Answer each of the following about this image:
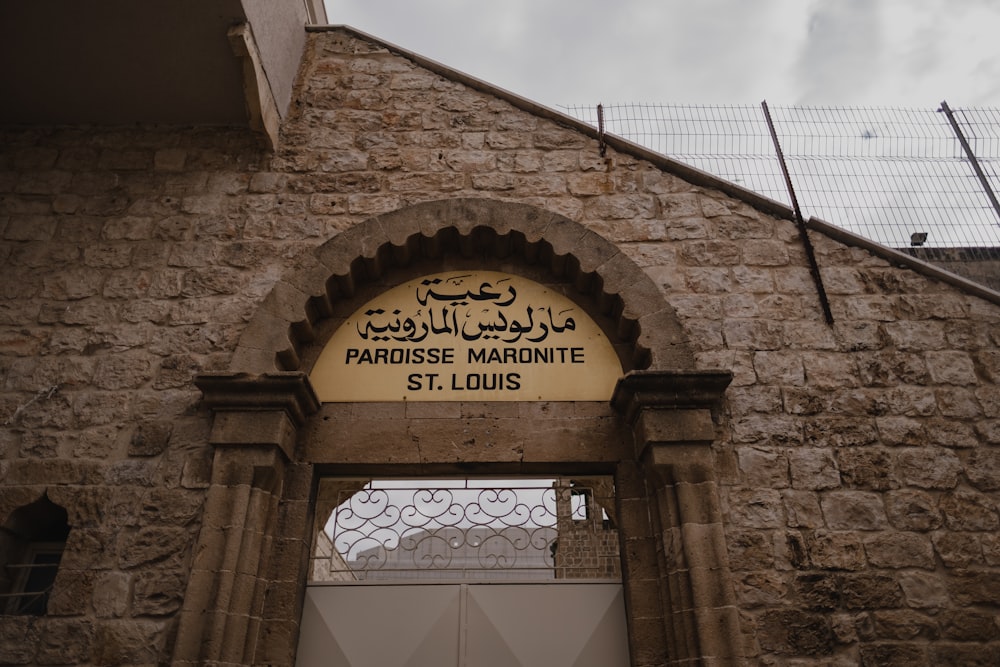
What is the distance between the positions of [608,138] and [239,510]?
3649 mm

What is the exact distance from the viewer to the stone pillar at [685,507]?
3158 millimetres

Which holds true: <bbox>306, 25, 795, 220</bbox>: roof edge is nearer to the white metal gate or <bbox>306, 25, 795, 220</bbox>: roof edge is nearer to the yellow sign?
the yellow sign

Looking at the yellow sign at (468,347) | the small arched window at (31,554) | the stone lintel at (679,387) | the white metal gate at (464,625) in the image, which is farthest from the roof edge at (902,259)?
the small arched window at (31,554)

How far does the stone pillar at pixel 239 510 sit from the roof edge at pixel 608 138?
2.83 m

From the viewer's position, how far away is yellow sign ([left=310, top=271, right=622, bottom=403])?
415 cm

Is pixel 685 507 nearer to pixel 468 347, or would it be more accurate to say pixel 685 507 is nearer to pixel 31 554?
pixel 468 347

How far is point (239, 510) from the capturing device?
3434 mm

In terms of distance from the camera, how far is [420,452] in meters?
3.92

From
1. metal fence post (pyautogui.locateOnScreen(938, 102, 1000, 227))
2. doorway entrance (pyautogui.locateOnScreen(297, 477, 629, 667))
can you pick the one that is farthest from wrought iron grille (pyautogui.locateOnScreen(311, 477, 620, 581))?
metal fence post (pyautogui.locateOnScreen(938, 102, 1000, 227))

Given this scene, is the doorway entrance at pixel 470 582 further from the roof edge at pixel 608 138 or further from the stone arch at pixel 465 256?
the roof edge at pixel 608 138

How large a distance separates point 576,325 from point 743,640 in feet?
7.05

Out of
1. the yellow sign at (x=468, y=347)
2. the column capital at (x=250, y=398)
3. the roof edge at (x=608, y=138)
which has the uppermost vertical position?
the roof edge at (x=608, y=138)

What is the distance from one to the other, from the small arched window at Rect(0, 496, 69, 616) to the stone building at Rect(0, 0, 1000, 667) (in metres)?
0.02

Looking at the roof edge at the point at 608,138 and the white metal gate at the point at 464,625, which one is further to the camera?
the roof edge at the point at 608,138
